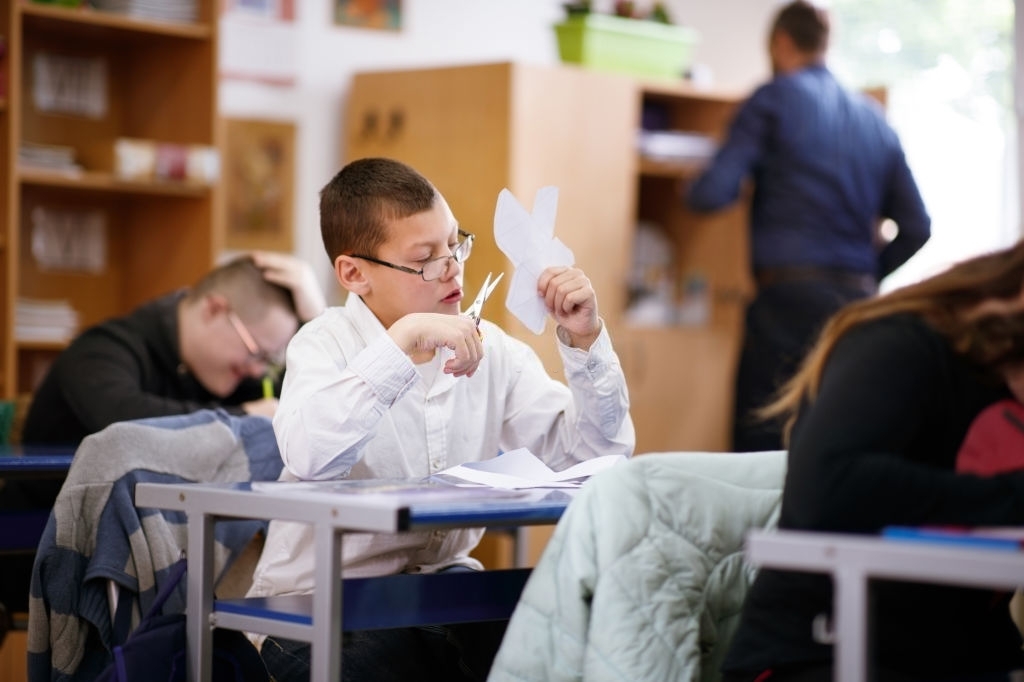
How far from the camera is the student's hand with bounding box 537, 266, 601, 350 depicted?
7.18ft

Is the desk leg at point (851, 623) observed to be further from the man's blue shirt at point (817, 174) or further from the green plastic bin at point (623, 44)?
the green plastic bin at point (623, 44)

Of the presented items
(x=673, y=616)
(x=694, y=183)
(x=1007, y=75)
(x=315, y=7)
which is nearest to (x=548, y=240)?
(x=673, y=616)

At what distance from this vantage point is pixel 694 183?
16.4 ft

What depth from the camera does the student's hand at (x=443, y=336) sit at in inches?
83.3

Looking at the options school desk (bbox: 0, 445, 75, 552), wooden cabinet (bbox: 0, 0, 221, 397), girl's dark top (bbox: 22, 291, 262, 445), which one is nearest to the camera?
school desk (bbox: 0, 445, 75, 552)

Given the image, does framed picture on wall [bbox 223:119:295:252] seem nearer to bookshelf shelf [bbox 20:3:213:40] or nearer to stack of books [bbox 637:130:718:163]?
bookshelf shelf [bbox 20:3:213:40]

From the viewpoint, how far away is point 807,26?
15.6ft

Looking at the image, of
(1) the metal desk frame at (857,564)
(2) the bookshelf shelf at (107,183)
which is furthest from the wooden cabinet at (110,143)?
(1) the metal desk frame at (857,564)

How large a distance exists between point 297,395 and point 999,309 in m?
1.05

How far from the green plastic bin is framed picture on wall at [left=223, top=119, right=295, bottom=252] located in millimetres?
1069

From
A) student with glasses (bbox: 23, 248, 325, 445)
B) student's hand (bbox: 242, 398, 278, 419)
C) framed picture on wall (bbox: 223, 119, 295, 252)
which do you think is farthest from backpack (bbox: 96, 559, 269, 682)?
framed picture on wall (bbox: 223, 119, 295, 252)

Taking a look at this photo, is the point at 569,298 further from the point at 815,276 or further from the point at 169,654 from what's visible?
the point at 815,276

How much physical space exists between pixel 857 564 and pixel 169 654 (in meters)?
1.00

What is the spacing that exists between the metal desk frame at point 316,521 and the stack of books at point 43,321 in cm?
277
